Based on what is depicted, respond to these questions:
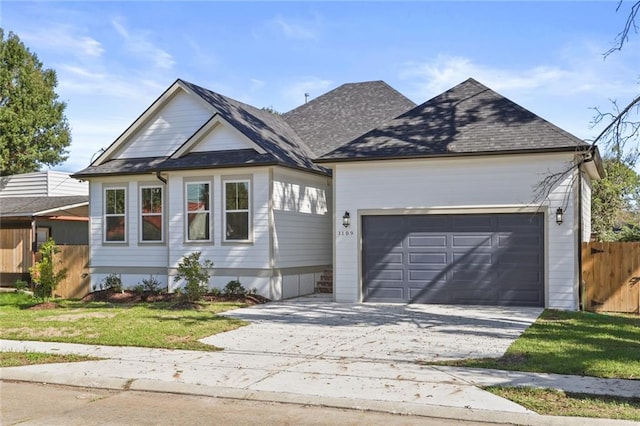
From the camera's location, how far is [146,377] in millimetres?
9727

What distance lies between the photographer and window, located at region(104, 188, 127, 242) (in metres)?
22.3

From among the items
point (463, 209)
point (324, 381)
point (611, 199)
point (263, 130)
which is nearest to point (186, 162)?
point (263, 130)

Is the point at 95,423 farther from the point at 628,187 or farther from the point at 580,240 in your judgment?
the point at 628,187

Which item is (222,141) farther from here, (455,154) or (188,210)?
(455,154)

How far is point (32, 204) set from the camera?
1077 inches

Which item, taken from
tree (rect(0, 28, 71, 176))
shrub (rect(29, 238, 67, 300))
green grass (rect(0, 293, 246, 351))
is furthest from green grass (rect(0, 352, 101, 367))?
tree (rect(0, 28, 71, 176))

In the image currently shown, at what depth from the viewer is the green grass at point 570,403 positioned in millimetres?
7586

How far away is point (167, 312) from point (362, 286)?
5295mm

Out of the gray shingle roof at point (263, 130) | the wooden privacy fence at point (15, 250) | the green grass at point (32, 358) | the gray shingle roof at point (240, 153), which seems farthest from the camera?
the wooden privacy fence at point (15, 250)

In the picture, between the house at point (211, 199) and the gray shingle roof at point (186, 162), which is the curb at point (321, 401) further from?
the gray shingle roof at point (186, 162)

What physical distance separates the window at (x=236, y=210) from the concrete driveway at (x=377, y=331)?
254 cm

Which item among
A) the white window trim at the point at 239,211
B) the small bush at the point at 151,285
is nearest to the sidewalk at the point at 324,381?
the white window trim at the point at 239,211

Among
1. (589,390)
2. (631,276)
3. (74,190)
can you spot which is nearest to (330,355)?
(589,390)

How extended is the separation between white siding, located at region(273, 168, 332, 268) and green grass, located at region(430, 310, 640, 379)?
794cm
